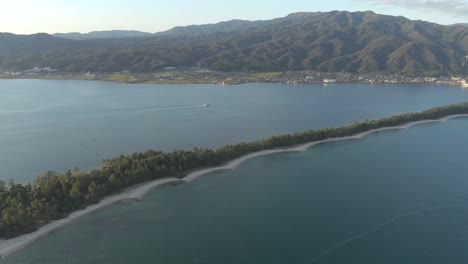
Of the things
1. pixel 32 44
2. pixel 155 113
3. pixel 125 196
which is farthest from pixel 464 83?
pixel 32 44

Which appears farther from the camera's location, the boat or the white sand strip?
the boat

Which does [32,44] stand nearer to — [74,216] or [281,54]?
[281,54]

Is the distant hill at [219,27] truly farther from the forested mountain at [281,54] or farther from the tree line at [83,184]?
the tree line at [83,184]

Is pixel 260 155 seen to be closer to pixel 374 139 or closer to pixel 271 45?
pixel 374 139

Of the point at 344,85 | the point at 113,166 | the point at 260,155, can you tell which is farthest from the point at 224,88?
the point at 113,166

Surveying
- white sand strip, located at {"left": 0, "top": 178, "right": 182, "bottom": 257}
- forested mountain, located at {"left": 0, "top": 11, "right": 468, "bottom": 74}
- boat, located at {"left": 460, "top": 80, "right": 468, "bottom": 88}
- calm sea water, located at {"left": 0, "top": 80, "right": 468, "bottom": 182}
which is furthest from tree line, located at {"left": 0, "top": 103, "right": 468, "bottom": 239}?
forested mountain, located at {"left": 0, "top": 11, "right": 468, "bottom": 74}

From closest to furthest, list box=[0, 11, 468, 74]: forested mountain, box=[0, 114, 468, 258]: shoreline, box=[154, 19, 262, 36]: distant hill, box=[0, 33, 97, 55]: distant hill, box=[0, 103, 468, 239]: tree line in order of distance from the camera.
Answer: box=[0, 114, 468, 258]: shoreline, box=[0, 103, 468, 239]: tree line, box=[0, 11, 468, 74]: forested mountain, box=[0, 33, 97, 55]: distant hill, box=[154, 19, 262, 36]: distant hill

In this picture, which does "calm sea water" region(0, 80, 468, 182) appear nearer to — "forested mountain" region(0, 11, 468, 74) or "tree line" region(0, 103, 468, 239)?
"tree line" region(0, 103, 468, 239)
